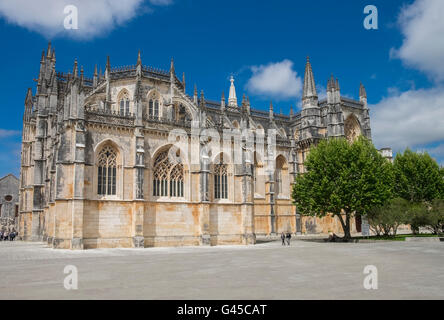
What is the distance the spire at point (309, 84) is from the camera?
5334cm

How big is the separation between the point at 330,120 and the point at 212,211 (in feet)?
91.5

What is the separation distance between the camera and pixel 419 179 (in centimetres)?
4203

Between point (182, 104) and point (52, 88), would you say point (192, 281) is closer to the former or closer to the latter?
point (182, 104)

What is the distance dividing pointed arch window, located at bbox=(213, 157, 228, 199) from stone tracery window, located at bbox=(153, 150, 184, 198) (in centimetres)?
322

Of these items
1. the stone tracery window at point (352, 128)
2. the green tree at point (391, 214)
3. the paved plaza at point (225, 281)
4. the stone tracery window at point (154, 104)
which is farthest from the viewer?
the stone tracery window at point (352, 128)

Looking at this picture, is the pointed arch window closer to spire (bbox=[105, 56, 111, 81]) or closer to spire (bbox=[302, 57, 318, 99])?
spire (bbox=[105, 56, 111, 81])

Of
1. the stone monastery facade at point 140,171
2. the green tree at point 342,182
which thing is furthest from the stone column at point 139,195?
the green tree at point 342,182

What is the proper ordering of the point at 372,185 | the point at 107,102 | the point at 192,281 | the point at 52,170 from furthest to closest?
the point at 107,102 < the point at 372,185 < the point at 52,170 < the point at 192,281

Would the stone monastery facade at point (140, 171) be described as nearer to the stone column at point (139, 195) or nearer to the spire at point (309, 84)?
the stone column at point (139, 195)

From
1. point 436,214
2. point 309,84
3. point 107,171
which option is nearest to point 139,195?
point 107,171

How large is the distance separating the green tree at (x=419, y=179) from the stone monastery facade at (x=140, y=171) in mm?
11747

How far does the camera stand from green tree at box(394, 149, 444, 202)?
41.7m
